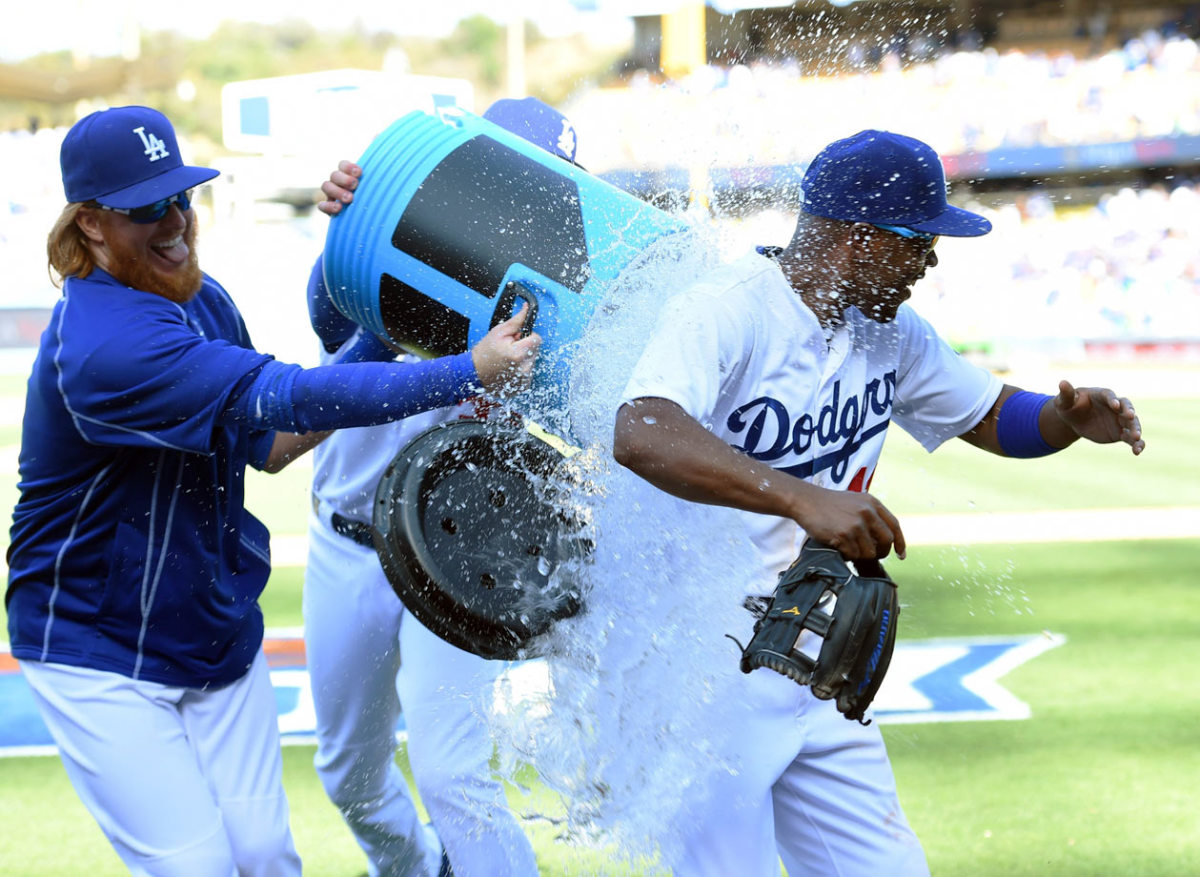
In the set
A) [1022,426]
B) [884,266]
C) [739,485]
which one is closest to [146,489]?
[739,485]

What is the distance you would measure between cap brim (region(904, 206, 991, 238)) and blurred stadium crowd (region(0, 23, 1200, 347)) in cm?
1693

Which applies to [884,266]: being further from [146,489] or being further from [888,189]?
[146,489]

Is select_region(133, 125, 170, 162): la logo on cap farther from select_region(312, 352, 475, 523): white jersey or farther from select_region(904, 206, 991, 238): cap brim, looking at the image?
select_region(904, 206, 991, 238): cap brim

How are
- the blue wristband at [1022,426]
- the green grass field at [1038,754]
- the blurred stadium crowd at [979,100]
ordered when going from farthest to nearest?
the blurred stadium crowd at [979,100], the green grass field at [1038,754], the blue wristband at [1022,426]

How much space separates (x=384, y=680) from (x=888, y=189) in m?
1.77

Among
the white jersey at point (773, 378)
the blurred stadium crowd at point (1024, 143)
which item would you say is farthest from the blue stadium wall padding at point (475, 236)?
the blurred stadium crowd at point (1024, 143)

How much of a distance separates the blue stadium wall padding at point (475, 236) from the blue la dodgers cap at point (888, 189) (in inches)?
13.6

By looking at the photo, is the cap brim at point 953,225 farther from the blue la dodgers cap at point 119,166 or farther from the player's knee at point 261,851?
the player's knee at point 261,851

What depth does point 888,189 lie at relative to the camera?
2.19 metres

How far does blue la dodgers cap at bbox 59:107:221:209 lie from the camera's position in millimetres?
2260

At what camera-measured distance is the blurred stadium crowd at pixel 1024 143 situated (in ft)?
65.4

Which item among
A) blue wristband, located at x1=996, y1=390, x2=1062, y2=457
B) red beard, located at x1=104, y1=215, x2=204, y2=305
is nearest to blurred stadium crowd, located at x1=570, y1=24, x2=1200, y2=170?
blue wristband, located at x1=996, y1=390, x2=1062, y2=457

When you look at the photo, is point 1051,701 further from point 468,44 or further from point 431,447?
point 468,44

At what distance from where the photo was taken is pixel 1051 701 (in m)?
4.62
